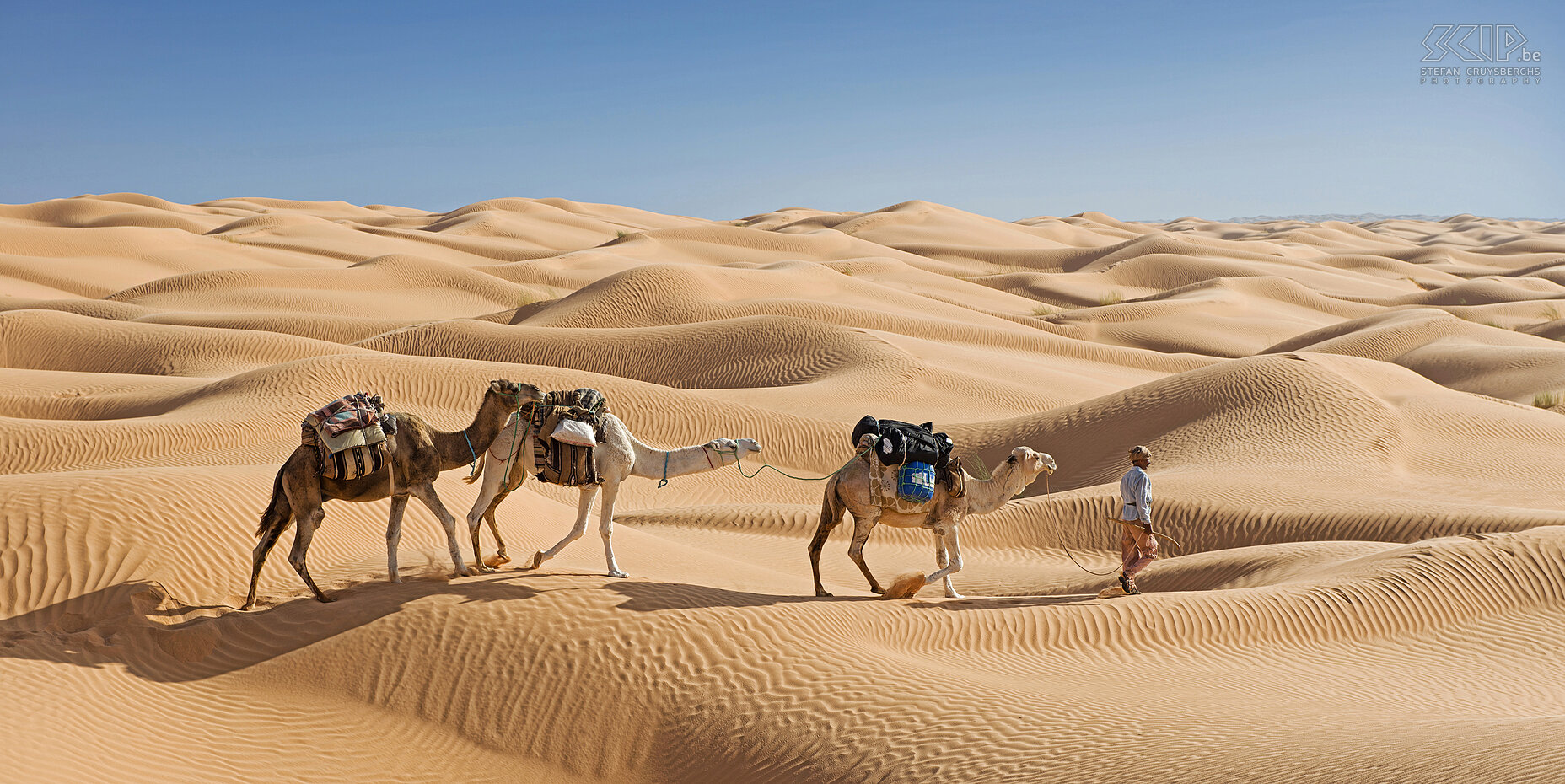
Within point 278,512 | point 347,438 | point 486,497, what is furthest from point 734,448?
point 278,512

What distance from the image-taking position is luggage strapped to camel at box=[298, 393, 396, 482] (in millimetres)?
7738

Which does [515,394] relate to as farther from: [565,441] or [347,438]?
[347,438]

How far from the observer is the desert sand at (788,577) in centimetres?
681

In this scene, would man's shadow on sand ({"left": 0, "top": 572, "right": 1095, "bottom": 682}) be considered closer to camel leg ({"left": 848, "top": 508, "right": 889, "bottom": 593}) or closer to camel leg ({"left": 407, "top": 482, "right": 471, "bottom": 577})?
camel leg ({"left": 407, "top": 482, "right": 471, "bottom": 577})

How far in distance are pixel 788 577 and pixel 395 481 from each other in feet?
15.3

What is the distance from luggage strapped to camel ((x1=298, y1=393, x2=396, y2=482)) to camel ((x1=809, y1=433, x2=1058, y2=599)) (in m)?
3.46

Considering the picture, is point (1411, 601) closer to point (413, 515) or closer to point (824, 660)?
point (824, 660)

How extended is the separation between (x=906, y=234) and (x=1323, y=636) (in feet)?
211

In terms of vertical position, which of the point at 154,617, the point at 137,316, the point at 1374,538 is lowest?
the point at 1374,538

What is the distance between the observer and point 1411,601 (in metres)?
9.40

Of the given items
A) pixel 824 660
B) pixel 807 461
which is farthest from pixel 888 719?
pixel 807 461

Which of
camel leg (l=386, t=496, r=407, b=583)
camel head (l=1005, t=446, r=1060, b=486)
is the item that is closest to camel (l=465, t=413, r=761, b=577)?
camel leg (l=386, t=496, r=407, b=583)

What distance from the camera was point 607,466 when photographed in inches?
331

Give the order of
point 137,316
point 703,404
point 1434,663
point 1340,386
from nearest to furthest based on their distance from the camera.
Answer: point 1434,663 < point 1340,386 < point 703,404 < point 137,316
